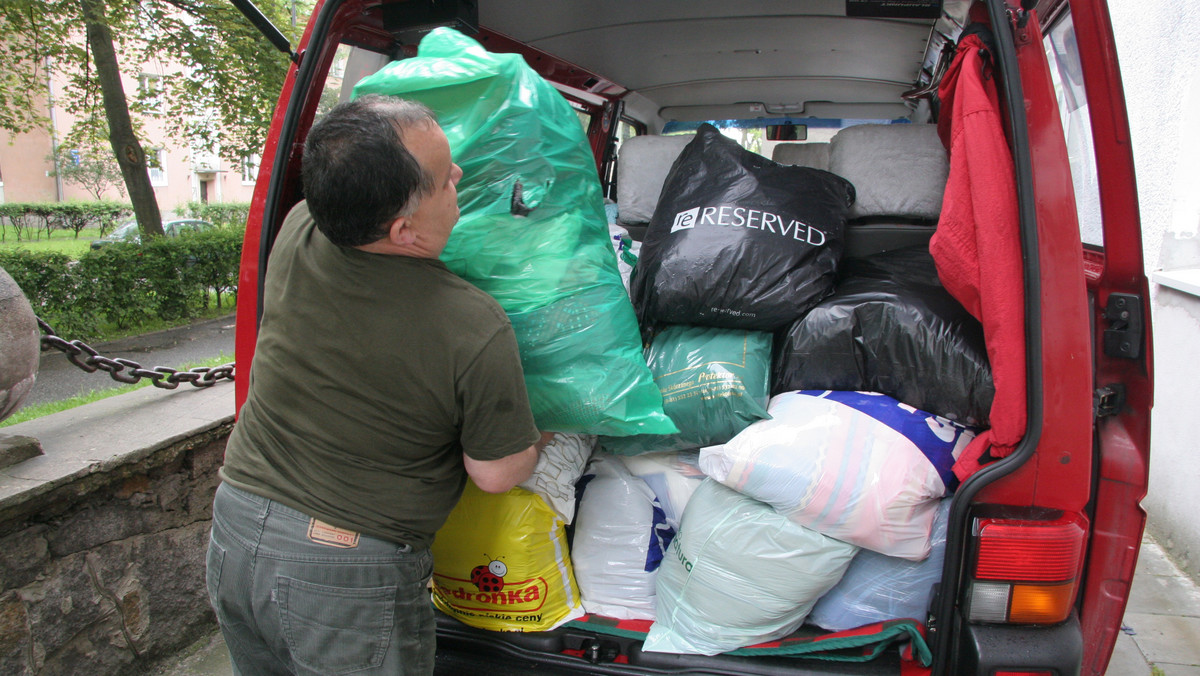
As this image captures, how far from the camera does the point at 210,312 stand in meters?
9.40

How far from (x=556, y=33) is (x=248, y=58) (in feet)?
21.5

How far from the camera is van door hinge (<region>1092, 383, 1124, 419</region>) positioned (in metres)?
1.56

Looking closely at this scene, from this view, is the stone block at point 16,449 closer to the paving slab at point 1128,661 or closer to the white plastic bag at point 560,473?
the white plastic bag at point 560,473

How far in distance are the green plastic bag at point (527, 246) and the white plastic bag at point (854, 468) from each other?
0.22 metres

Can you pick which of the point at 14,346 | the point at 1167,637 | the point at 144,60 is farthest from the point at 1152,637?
the point at 144,60

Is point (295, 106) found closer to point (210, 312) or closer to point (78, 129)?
point (210, 312)

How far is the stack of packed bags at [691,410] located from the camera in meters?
1.56

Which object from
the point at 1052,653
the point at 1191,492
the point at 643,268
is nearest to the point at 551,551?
the point at 643,268

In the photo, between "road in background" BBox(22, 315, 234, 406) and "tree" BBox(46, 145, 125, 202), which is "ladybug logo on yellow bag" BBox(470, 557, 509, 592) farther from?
"tree" BBox(46, 145, 125, 202)

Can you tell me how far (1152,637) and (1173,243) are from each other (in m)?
1.87

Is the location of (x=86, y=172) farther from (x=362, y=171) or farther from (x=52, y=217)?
(x=362, y=171)

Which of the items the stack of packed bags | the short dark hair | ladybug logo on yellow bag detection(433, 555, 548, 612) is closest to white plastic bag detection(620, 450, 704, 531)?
the stack of packed bags

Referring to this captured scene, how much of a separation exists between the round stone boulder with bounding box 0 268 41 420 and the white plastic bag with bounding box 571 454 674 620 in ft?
5.63

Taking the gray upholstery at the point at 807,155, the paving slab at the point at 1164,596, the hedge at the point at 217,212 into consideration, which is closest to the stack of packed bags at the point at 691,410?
the gray upholstery at the point at 807,155
